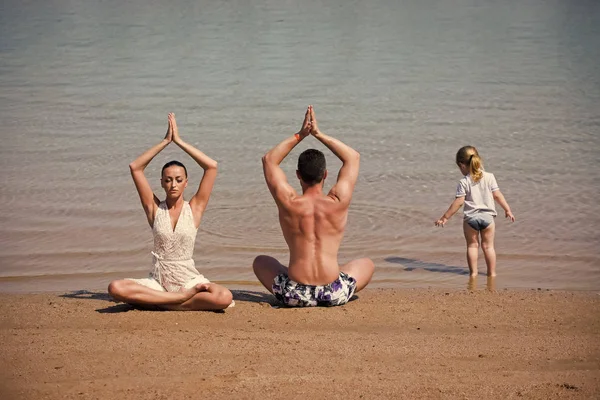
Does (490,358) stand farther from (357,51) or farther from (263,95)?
(357,51)

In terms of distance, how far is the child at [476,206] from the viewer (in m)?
8.97

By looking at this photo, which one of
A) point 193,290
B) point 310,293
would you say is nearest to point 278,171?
point 310,293

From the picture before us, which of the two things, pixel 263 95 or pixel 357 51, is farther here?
pixel 357 51

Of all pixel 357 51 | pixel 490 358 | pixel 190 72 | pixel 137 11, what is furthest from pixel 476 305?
pixel 137 11

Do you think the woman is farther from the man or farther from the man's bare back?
the man's bare back

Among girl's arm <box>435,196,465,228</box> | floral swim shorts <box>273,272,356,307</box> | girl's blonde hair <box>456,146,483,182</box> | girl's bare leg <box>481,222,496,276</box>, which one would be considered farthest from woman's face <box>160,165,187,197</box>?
girl's bare leg <box>481,222,496,276</box>

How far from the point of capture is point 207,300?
7105 millimetres

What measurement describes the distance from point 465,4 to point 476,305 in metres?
23.5

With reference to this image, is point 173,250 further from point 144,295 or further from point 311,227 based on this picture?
point 311,227

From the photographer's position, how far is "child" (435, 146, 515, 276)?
29.4ft

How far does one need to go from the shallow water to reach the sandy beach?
1469mm

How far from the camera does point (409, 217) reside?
35.0ft

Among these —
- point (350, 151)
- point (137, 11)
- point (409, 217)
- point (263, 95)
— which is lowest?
point (409, 217)

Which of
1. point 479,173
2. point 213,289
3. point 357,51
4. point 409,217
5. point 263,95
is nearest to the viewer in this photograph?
point 213,289
